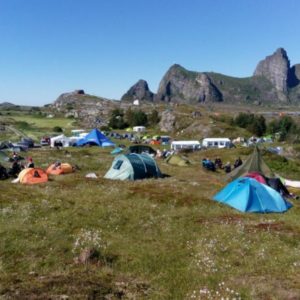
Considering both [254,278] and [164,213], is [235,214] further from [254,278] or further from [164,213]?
[254,278]

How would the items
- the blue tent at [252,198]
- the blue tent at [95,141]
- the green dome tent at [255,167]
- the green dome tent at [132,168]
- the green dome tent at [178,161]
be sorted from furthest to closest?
the blue tent at [95,141], the green dome tent at [178,161], the green dome tent at [255,167], the green dome tent at [132,168], the blue tent at [252,198]

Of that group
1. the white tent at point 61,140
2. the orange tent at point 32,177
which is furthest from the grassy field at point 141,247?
the white tent at point 61,140

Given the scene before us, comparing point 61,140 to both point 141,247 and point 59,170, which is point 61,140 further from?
point 141,247

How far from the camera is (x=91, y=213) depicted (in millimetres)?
21953

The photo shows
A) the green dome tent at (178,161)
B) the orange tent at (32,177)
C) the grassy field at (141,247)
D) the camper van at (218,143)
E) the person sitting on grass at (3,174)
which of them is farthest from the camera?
the camper van at (218,143)

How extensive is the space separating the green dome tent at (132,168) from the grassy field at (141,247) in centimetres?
882

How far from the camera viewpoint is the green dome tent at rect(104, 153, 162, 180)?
36.8 meters

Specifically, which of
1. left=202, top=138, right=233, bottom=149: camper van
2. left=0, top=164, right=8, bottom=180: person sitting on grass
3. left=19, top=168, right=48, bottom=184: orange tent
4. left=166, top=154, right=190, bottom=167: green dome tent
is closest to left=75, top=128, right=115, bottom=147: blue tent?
left=202, top=138, right=233, bottom=149: camper van

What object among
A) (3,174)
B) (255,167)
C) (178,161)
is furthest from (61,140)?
(255,167)

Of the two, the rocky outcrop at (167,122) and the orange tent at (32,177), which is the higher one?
the rocky outcrop at (167,122)

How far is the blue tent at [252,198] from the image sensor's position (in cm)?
2516

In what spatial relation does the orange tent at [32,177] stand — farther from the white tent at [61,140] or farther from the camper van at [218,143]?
the camper van at [218,143]

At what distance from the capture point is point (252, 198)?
83.3ft

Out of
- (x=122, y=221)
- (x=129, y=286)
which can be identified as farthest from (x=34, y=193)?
(x=129, y=286)
